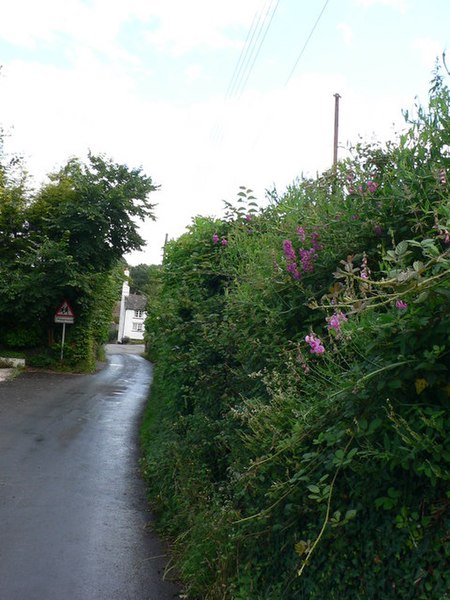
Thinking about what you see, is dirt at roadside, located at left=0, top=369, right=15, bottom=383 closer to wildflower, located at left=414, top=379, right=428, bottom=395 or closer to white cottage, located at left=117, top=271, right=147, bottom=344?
wildflower, located at left=414, top=379, right=428, bottom=395

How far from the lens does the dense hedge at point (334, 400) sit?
2539 mm

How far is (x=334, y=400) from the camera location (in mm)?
3004

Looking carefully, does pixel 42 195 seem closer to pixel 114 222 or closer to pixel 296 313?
pixel 114 222

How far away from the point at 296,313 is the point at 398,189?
1115 millimetres

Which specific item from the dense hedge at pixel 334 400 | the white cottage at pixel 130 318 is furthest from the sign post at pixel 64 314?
the white cottage at pixel 130 318

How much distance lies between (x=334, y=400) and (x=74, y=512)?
4839mm

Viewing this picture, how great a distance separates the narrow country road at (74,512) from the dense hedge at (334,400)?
0.45 m

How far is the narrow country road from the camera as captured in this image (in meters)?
5.00

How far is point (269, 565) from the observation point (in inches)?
141

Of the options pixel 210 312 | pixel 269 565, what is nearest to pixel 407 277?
pixel 269 565

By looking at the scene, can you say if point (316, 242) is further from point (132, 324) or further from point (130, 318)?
point (130, 318)

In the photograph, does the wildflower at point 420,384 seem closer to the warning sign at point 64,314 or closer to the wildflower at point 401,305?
the wildflower at point 401,305

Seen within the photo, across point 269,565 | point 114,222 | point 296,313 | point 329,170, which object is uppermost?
point 114,222

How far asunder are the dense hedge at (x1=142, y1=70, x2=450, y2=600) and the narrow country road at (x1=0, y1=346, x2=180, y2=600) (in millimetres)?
453
